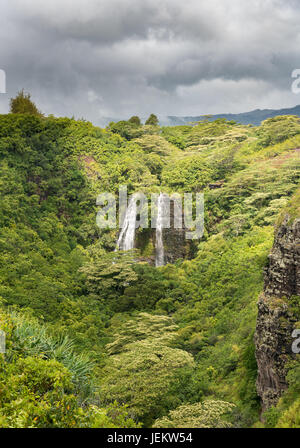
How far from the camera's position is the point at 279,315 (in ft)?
36.8

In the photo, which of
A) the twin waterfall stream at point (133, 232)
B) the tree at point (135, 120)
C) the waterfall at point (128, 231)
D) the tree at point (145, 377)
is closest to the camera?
the tree at point (145, 377)

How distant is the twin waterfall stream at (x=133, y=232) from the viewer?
2853 centimetres

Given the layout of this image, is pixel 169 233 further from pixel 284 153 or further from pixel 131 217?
pixel 284 153

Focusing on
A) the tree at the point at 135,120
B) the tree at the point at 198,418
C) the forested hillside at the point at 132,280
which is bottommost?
the tree at the point at 198,418

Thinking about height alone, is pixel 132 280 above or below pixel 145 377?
above

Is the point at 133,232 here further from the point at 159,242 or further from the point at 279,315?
the point at 279,315

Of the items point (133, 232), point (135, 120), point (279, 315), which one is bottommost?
point (279, 315)

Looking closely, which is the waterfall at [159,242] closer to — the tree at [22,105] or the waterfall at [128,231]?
the waterfall at [128,231]

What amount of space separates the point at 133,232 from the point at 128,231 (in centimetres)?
43

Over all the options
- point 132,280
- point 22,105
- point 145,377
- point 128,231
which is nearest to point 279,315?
point 145,377

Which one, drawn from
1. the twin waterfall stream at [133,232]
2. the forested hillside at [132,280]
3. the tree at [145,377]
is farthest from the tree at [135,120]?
the tree at [145,377]

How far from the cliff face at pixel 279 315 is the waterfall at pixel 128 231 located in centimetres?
1781

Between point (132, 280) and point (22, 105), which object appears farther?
point (22, 105)
